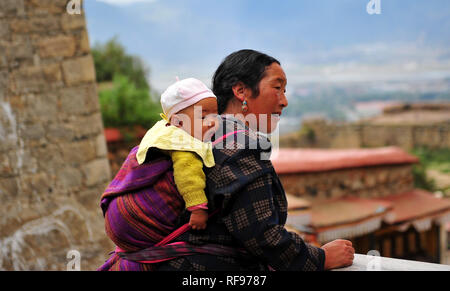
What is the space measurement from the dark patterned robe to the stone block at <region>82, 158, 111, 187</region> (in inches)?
125

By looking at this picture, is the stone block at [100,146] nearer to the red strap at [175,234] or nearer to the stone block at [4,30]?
the stone block at [4,30]

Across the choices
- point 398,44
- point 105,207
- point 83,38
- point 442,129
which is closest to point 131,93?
point 83,38

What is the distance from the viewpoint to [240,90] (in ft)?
5.28

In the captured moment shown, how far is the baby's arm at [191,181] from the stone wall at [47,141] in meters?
3.20

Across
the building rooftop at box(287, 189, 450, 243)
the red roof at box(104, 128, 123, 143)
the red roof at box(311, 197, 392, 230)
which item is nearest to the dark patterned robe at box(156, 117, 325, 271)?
the building rooftop at box(287, 189, 450, 243)

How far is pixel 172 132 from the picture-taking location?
4.72ft

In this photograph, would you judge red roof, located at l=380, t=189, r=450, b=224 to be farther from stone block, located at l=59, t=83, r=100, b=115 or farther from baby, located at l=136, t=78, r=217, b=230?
baby, located at l=136, t=78, r=217, b=230

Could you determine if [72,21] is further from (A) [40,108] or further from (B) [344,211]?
(B) [344,211]

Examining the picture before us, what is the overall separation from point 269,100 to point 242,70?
137 mm

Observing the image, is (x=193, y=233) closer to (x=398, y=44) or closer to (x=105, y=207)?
(x=105, y=207)

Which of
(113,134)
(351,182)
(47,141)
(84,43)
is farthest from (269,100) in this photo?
(351,182)

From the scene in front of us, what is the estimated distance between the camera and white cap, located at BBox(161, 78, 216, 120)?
1489 mm

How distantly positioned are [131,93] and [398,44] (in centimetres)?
8863

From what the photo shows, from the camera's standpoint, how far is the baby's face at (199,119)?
148cm
